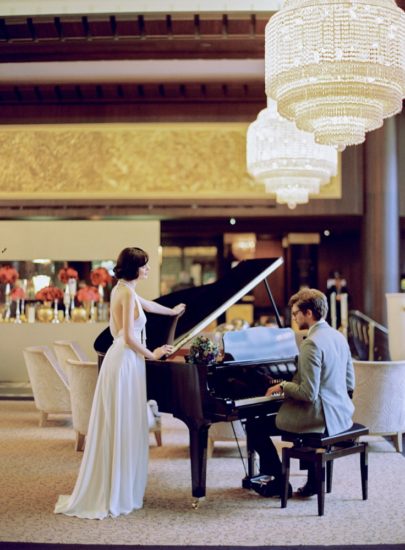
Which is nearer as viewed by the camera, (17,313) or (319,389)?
(319,389)

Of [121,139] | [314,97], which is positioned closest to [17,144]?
[121,139]

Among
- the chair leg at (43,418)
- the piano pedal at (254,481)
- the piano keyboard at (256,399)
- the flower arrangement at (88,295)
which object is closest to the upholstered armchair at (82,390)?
the chair leg at (43,418)

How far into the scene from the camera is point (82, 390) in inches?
266

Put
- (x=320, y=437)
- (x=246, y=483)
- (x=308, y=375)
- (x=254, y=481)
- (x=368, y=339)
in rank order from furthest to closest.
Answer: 1. (x=368, y=339)
2. (x=246, y=483)
3. (x=254, y=481)
4. (x=320, y=437)
5. (x=308, y=375)

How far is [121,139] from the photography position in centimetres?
1197

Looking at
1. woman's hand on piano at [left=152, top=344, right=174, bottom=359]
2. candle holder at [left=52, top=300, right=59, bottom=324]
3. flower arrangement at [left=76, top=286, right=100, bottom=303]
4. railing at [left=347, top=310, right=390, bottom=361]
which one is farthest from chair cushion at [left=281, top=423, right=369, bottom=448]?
candle holder at [left=52, top=300, right=59, bottom=324]

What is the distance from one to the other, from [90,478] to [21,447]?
2.39m

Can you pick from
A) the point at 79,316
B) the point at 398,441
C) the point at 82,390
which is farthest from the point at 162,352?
the point at 79,316

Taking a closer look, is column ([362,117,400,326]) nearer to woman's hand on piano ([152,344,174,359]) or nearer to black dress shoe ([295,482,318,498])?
black dress shoe ([295,482,318,498])

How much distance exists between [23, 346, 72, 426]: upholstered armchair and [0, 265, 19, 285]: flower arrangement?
400 cm

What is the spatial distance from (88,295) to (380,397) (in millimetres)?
6112

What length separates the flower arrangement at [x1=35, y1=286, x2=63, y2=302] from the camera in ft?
39.0

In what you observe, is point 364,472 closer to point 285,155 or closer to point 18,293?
point 285,155

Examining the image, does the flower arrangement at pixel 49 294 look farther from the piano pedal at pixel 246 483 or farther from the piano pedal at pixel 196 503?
the piano pedal at pixel 196 503
